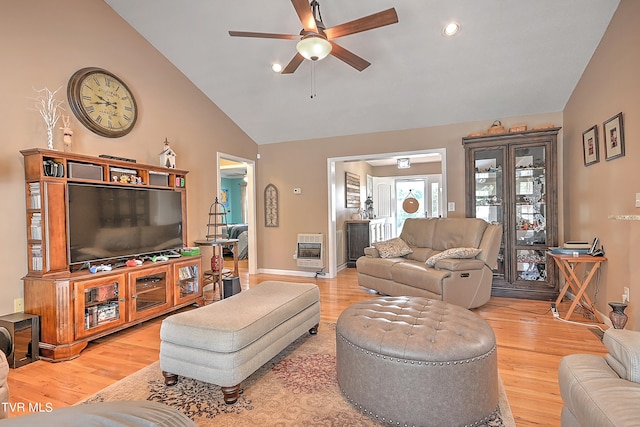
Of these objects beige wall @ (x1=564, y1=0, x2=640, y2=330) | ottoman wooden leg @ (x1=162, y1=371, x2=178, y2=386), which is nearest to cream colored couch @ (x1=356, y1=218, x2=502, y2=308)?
beige wall @ (x1=564, y1=0, x2=640, y2=330)

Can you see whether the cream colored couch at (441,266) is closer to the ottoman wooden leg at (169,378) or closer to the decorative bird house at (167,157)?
the ottoman wooden leg at (169,378)

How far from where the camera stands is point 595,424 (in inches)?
43.4

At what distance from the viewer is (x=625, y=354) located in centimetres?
128

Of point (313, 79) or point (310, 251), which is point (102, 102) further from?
point (310, 251)

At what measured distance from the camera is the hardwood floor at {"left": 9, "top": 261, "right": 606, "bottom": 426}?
78.0 inches

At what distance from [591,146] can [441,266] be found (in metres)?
2.00

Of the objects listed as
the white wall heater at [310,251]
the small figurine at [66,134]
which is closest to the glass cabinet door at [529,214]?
the white wall heater at [310,251]

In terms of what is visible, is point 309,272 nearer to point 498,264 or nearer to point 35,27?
point 498,264

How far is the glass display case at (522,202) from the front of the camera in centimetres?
407

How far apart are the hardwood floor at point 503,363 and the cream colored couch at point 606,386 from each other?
0.57m

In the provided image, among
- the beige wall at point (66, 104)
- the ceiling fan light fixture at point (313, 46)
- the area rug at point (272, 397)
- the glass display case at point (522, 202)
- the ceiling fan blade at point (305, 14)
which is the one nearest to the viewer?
the area rug at point (272, 397)

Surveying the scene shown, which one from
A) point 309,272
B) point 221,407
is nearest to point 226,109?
point 309,272

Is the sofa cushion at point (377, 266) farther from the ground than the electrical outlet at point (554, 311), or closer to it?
farther from the ground

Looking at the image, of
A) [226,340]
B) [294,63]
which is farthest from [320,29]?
[226,340]
